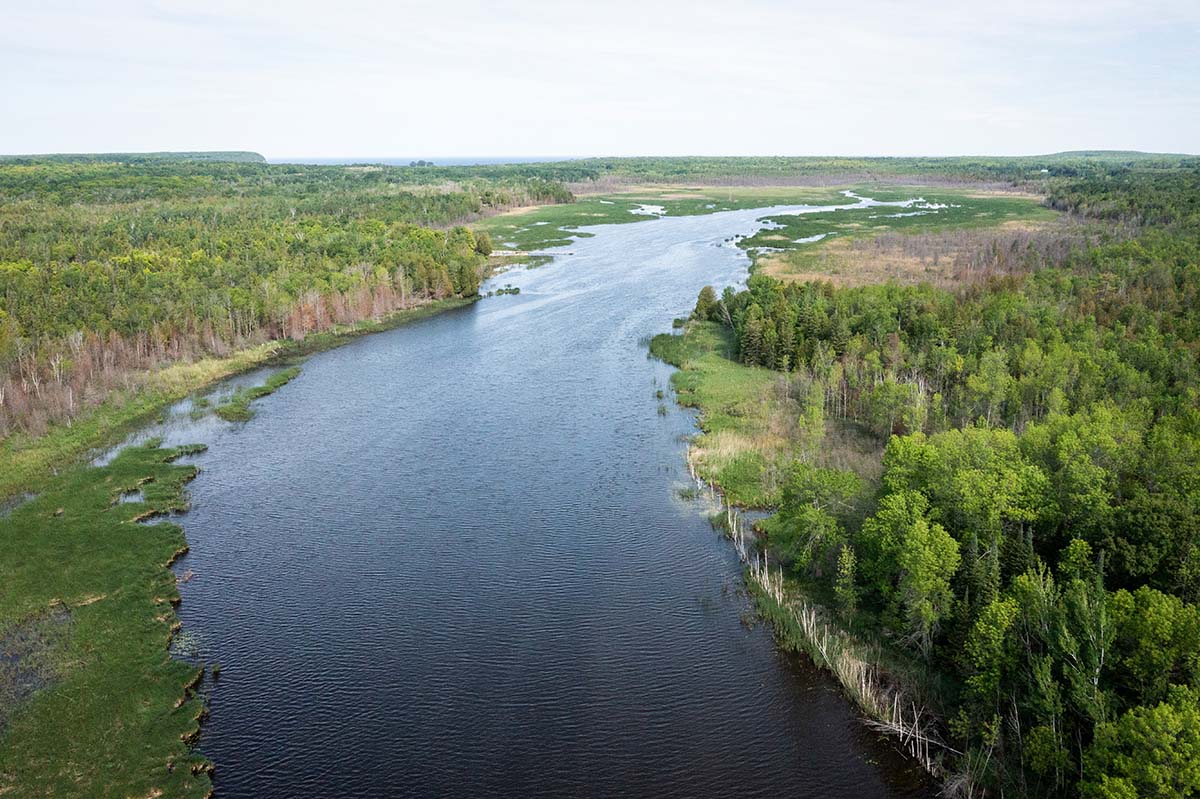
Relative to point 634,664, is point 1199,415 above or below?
above

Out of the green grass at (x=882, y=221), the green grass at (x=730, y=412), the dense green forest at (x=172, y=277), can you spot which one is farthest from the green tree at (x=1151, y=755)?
the green grass at (x=882, y=221)

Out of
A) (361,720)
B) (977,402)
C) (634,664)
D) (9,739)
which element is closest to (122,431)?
(9,739)

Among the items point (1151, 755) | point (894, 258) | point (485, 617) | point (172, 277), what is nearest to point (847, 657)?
point (1151, 755)

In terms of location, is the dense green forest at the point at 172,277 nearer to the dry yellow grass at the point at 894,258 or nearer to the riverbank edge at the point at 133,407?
the riverbank edge at the point at 133,407

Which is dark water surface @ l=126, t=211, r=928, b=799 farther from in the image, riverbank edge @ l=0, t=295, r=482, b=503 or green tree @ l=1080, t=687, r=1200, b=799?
green tree @ l=1080, t=687, r=1200, b=799

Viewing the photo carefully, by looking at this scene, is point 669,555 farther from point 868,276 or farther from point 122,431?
point 868,276

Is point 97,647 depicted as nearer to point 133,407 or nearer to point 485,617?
point 485,617
